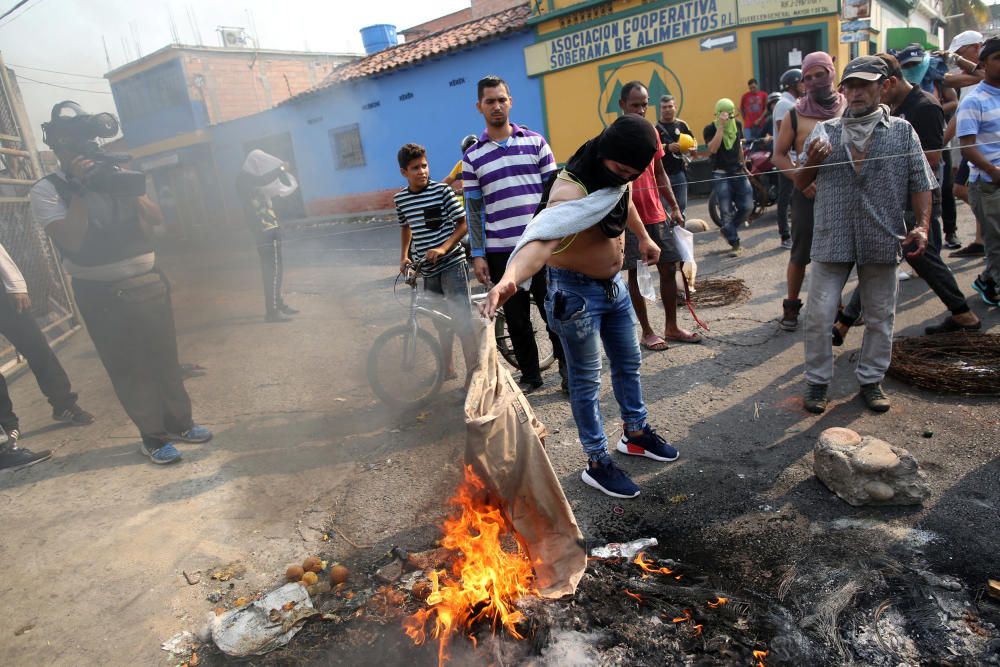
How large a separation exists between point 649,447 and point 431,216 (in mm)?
2489

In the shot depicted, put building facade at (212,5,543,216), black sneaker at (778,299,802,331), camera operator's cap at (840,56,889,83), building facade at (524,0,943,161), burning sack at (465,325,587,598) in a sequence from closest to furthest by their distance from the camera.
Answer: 1. burning sack at (465,325,587,598)
2. camera operator's cap at (840,56,889,83)
3. black sneaker at (778,299,802,331)
4. building facade at (524,0,943,161)
5. building facade at (212,5,543,216)

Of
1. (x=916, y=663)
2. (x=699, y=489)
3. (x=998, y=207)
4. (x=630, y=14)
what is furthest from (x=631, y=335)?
(x=630, y=14)

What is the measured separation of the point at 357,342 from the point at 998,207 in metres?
6.09

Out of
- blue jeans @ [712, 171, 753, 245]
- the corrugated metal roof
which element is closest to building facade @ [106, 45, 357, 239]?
the corrugated metal roof

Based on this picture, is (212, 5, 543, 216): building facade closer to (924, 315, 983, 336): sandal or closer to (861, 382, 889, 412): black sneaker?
(924, 315, 983, 336): sandal

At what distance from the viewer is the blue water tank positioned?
26297 mm

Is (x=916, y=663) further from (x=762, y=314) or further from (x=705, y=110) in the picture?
(x=705, y=110)

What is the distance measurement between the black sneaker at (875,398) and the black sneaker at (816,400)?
24 centimetres

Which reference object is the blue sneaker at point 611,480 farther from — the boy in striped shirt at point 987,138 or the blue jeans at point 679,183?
the blue jeans at point 679,183

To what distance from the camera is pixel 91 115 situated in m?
4.15

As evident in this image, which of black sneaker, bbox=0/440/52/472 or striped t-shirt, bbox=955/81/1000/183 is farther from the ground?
striped t-shirt, bbox=955/81/1000/183

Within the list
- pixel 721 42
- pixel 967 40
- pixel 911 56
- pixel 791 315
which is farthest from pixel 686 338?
pixel 721 42

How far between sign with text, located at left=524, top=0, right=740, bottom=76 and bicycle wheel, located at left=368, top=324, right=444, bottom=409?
1244 cm

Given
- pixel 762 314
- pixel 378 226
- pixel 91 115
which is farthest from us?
pixel 378 226
